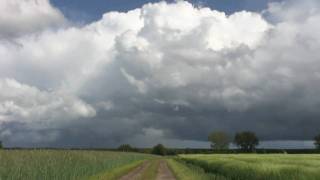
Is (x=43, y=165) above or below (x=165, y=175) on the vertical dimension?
A: above

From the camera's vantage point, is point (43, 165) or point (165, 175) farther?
point (165, 175)

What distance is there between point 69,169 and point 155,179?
7.10 meters

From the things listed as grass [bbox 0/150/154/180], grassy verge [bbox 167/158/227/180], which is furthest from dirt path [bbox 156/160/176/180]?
grass [bbox 0/150/154/180]

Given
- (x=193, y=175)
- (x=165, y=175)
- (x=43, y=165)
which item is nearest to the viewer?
(x=43, y=165)

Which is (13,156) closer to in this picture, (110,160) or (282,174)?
(282,174)

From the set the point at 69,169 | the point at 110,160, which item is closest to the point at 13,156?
the point at 69,169

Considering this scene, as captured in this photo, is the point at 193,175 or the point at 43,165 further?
the point at 193,175

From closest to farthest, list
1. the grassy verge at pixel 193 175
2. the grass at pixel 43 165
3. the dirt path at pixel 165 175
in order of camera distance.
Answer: the grass at pixel 43 165 < the grassy verge at pixel 193 175 < the dirt path at pixel 165 175

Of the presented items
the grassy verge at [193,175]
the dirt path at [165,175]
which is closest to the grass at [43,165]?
the dirt path at [165,175]

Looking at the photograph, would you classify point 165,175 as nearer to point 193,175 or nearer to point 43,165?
point 193,175

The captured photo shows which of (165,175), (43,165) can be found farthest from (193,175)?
(43,165)

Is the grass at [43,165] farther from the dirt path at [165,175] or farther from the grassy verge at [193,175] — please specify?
the grassy verge at [193,175]

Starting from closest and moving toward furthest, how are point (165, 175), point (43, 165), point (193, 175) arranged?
1. point (43, 165)
2. point (193, 175)
3. point (165, 175)

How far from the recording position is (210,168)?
5625cm
